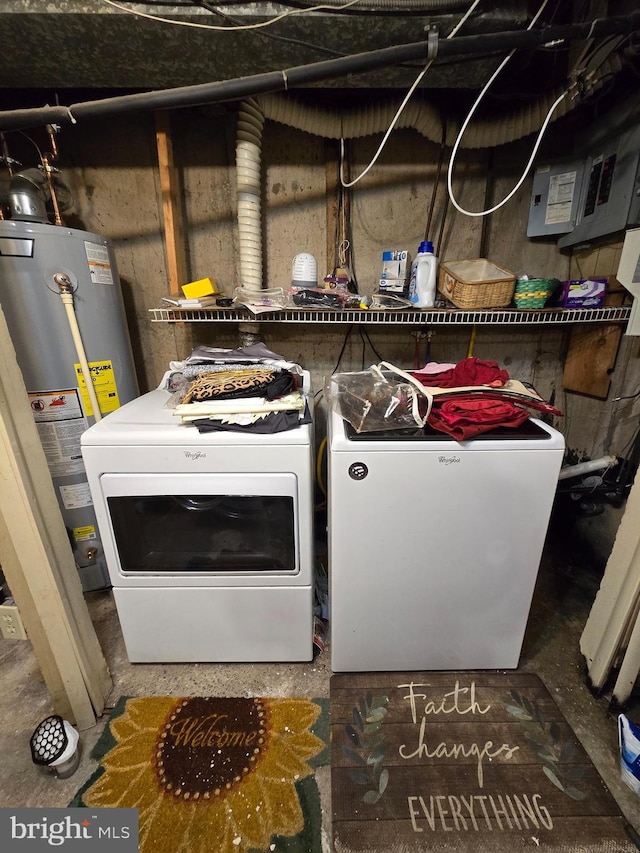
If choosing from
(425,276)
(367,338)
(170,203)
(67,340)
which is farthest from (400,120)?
(67,340)

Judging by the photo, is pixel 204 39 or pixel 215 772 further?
pixel 204 39

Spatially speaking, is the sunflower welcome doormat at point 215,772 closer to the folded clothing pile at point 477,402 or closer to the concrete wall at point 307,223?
the folded clothing pile at point 477,402

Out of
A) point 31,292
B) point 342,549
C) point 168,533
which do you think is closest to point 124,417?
point 168,533

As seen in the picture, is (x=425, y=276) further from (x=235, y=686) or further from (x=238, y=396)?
(x=235, y=686)

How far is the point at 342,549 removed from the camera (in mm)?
998

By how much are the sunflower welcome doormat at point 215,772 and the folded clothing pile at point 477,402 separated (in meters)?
1.03

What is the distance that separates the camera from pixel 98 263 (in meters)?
1.32

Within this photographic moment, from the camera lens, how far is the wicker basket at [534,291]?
1361 millimetres

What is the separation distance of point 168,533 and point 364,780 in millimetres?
911

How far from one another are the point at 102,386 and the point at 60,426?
23 centimetres

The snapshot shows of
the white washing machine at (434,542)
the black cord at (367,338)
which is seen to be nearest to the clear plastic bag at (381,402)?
the white washing machine at (434,542)

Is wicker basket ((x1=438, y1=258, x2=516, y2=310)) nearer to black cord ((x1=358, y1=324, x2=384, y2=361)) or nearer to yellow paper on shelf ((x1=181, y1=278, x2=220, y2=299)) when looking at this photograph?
black cord ((x1=358, y1=324, x2=384, y2=361))

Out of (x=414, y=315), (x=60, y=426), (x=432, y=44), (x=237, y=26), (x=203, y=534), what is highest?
(x=237, y=26)

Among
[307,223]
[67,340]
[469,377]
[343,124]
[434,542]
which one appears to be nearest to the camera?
[434,542]
